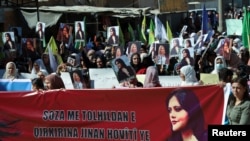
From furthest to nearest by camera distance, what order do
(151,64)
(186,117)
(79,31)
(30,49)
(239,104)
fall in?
(79,31)
(30,49)
(151,64)
(186,117)
(239,104)

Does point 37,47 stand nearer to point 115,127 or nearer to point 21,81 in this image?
point 21,81

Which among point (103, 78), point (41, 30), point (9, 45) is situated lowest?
point (103, 78)

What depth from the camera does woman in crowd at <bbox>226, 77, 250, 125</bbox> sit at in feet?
22.1

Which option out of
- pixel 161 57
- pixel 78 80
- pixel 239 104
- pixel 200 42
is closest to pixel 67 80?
pixel 78 80

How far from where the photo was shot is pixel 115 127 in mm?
7715

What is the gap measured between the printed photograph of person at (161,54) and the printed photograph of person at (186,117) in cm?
735

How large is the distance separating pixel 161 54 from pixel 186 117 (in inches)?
299

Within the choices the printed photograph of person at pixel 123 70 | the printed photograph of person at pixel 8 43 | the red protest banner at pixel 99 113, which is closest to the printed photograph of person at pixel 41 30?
the printed photograph of person at pixel 8 43

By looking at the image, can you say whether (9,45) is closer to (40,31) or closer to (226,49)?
(40,31)

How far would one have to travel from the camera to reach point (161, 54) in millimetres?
14859

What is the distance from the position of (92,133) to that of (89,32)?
2075cm

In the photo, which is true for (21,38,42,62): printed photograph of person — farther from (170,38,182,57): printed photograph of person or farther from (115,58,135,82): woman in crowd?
(115,58,135,82): woman in crowd

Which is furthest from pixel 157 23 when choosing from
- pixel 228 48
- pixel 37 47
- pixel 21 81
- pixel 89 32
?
pixel 89 32

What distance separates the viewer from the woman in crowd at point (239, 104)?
6.72 m
